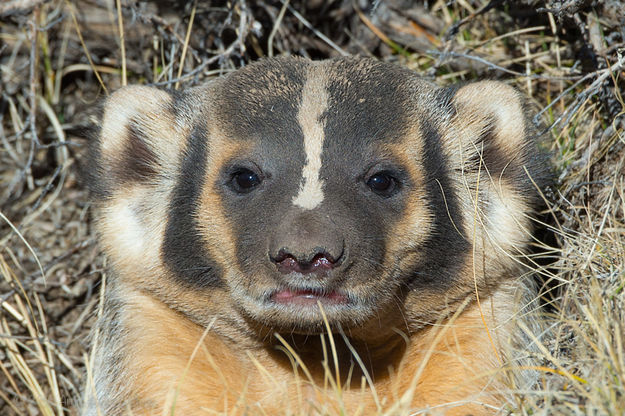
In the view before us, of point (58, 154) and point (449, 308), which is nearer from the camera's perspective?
point (449, 308)

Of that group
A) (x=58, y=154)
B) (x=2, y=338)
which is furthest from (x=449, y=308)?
(x=58, y=154)

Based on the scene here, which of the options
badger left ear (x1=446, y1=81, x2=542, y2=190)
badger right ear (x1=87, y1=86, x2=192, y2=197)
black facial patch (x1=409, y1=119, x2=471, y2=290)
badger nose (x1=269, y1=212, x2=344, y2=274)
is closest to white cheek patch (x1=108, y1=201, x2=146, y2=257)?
badger right ear (x1=87, y1=86, x2=192, y2=197)

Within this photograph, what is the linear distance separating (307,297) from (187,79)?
7.52 feet

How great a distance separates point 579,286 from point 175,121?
1.99 m

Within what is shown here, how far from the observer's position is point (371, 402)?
3404 millimetres

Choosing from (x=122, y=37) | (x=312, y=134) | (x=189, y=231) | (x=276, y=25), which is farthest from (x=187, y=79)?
(x=312, y=134)

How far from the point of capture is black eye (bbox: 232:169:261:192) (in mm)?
3260

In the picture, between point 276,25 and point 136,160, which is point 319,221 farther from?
point 276,25

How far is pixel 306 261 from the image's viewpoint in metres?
2.81

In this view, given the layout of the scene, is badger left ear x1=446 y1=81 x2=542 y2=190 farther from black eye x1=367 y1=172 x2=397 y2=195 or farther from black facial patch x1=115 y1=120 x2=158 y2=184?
black facial patch x1=115 y1=120 x2=158 y2=184

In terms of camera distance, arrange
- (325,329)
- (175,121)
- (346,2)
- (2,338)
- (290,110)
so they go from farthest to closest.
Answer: (346,2) < (2,338) < (175,121) < (290,110) < (325,329)

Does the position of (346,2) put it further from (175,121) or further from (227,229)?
(227,229)

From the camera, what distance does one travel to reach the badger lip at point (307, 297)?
294 cm

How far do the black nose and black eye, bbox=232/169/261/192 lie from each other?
1.60 ft
